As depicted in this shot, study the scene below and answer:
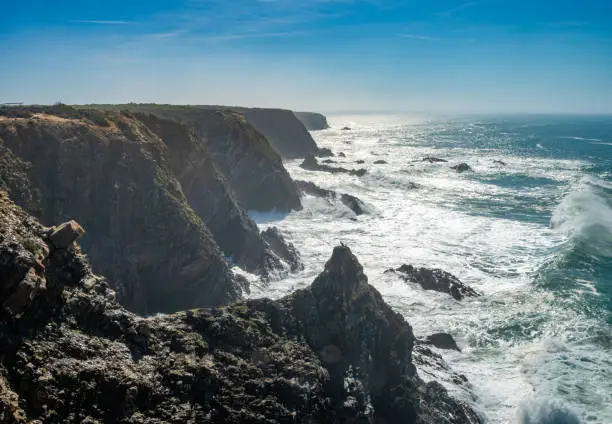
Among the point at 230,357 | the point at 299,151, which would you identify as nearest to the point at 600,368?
the point at 230,357

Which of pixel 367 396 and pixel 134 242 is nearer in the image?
pixel 367 396

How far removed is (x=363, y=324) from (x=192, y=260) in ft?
46.7

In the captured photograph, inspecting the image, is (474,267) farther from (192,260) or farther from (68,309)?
(68,309)

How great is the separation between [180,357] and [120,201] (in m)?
18.3

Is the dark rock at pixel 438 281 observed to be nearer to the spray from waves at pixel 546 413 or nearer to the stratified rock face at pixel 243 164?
the spray from waves at pixel 546 413

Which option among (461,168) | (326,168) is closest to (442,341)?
(326,168)

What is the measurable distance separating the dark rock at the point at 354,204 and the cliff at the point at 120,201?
73.7 feet

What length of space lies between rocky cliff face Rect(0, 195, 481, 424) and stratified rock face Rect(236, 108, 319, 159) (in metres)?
91.7

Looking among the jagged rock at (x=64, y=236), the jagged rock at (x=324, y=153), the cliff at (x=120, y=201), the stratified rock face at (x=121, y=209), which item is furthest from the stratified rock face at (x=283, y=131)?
the jagged rock at (x=64, y=236)

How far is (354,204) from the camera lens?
176 ft

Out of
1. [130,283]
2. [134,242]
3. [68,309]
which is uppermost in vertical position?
[68,309]

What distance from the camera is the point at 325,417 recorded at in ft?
37.9

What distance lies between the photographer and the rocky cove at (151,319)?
343 inches

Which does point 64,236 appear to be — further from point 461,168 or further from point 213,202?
point 461,168
